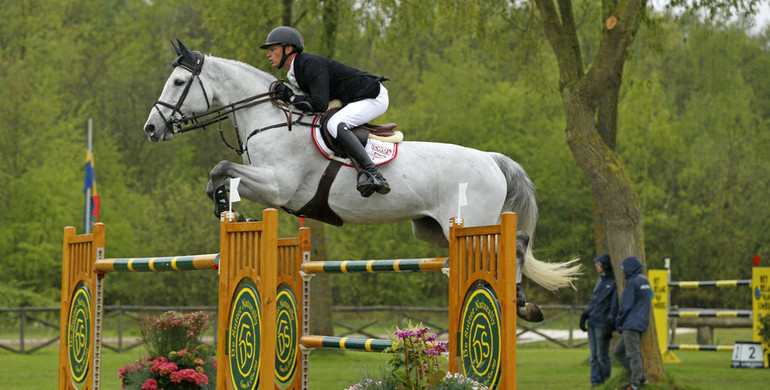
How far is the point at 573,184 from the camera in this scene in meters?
29.1

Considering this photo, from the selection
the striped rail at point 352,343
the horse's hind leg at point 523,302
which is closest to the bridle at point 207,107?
the striped rail at point 352,343

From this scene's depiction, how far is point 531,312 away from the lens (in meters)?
Result: 5.02

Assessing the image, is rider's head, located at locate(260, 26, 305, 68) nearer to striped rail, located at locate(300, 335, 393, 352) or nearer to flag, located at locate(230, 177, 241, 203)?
flag, located at locate(230, 177, 241, 203)

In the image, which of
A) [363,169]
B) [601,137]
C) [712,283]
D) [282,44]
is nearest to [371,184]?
[363,169]

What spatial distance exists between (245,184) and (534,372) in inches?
309

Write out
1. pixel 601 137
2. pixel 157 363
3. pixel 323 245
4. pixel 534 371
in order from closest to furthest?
pixel 157 363
pixel 601 137
pixel 534 371
pixel 323 245

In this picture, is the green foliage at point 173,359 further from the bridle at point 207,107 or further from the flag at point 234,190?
the flag at point 234,190

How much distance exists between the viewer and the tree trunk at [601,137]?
961 cm

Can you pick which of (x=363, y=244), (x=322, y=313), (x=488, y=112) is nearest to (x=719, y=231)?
(x=488, y=112)

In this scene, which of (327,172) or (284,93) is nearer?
(327,172)

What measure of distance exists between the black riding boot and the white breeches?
0.10m

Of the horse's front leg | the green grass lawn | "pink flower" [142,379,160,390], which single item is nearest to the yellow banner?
the green grass lawn

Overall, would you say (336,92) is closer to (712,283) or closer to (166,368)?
(166,368)

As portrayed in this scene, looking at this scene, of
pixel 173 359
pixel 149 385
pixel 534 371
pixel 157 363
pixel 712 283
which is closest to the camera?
pixel 149 385
